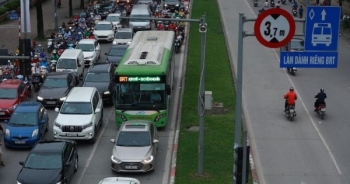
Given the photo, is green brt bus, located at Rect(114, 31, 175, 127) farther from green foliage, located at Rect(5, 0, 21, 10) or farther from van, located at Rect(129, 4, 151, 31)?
green foliage, located at Rect(5, 0, 21, 10)

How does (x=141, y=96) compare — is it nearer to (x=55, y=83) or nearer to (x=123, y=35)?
(x=55, y=83)

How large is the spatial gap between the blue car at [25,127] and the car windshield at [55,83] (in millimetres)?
5672

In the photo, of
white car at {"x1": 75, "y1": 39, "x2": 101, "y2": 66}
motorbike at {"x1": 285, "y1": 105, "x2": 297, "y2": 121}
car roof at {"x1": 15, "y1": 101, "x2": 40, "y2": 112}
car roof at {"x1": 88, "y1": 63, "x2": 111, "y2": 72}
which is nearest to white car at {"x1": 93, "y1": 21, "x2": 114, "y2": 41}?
white car at {"x1": 75, "y1": 39, "x2": 101, "y2": 66}

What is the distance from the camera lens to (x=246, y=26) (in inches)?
2379

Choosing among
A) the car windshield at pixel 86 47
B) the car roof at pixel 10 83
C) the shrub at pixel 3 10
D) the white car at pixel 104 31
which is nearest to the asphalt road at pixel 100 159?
the car roof at pixel 10 83

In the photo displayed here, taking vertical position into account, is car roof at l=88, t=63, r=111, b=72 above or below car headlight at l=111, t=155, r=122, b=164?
above

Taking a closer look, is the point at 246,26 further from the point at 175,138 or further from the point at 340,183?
the point at 340,183

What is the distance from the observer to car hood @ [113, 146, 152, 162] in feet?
85.5

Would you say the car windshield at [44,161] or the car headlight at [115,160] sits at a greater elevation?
the car windshield at [44,161]

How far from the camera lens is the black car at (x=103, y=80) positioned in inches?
1425

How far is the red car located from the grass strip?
7559 millimetres

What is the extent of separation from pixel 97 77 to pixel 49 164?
1320 cm

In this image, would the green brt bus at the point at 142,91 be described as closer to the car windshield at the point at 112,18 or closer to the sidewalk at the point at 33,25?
the sidewalk at the point at 33,25

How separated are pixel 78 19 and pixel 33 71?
1966cm
